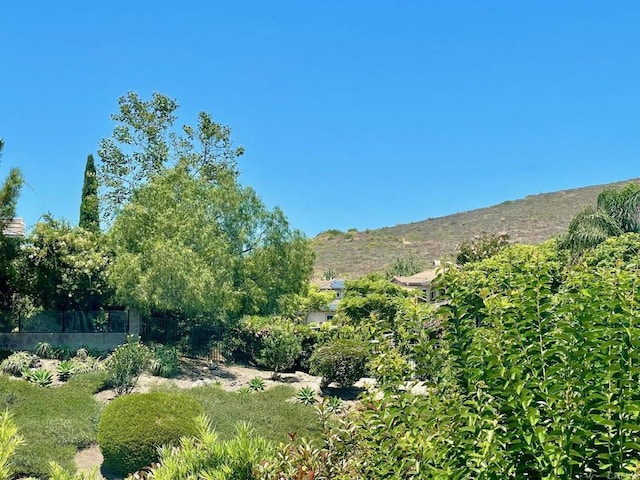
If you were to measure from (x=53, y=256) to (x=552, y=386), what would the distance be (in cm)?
2282

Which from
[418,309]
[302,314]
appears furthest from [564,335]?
[302,314]

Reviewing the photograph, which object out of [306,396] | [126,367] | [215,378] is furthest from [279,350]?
[126,367]

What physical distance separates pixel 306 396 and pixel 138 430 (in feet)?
28.1

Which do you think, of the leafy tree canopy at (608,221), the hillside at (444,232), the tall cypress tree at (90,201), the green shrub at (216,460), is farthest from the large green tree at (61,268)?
the hillside at (444,232)

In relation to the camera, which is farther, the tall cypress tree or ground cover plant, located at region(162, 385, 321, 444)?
the tall cypress tree

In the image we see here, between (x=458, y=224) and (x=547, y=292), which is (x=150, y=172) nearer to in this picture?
(x=547, y=292)

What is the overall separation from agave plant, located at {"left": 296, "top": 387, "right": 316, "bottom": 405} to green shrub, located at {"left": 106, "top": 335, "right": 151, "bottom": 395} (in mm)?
4996

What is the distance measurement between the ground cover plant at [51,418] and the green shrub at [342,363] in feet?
23.5

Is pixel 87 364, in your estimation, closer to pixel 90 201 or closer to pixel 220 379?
pixel 220 379

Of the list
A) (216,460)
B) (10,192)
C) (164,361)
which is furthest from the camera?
(164,361)

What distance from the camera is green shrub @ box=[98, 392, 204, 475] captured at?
12.0m

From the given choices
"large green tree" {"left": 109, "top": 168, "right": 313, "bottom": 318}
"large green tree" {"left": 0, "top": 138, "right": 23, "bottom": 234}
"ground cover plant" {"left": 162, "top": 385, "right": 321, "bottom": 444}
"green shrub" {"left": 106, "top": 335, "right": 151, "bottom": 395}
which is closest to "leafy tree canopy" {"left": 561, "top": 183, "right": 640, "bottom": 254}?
"large green tree" {"left": 109, "top": 168, "right": 313, "bottom": 318}

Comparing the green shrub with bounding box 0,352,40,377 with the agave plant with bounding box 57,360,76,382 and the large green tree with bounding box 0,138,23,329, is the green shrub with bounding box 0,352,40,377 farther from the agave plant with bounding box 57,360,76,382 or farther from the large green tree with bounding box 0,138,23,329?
the large green tree with bounding box 0,138,23,329

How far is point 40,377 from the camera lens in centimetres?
1906
